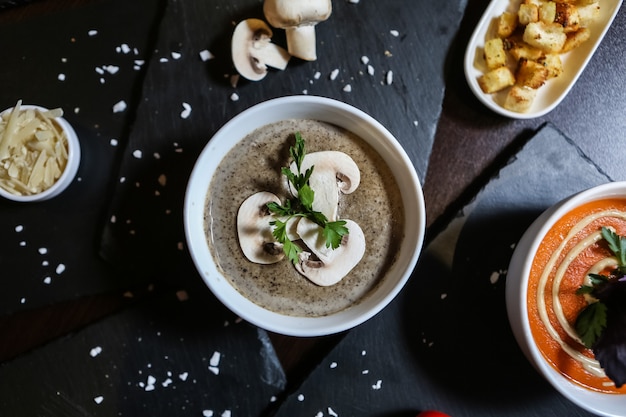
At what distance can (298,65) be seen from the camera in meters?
1.56

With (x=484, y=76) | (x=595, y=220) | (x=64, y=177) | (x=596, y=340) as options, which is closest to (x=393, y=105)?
(x=484, y=76)

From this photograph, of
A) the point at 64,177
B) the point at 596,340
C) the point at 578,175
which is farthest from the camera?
the point at 578,175

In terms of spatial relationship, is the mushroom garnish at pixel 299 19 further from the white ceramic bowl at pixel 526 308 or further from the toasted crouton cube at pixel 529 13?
the white ceramic bowl at pixel 526 308

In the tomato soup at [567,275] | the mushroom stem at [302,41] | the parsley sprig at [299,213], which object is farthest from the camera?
the mushroom stem at [302,41]

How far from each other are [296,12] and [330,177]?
43 cm

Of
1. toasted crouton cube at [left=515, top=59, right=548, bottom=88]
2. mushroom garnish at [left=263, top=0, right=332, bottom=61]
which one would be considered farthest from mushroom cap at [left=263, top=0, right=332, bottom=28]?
toasted crouton cube at [left=515, top=59, right=548, bottom=88]

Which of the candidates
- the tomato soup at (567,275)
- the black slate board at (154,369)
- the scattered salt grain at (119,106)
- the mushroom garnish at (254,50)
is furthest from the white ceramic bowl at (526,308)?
the scattered salt grain at (119,106)

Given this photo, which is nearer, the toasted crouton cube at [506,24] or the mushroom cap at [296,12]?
the mushroom cap at [296,12]

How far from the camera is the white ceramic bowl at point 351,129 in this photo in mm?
1289

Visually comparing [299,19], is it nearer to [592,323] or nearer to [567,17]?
[567,17]

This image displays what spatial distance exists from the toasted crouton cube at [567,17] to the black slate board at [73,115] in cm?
108

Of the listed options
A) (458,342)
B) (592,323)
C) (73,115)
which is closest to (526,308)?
(592,323)

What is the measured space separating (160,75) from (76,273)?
571 mm

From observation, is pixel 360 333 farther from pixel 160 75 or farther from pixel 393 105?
pixel 160 75
